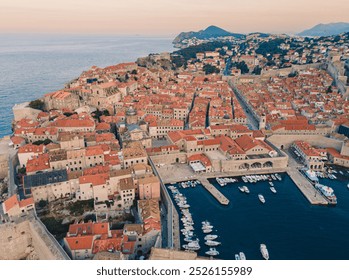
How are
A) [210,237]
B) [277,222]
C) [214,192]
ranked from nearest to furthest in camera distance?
1. [210,237]
2. [277,222]
3. [214,192]

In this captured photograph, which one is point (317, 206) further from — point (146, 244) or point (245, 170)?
point (146, 244)

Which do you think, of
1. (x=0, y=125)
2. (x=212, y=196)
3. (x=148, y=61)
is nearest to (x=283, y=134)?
(x=212, y=196)

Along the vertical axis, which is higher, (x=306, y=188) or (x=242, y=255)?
(x=306, y=188)

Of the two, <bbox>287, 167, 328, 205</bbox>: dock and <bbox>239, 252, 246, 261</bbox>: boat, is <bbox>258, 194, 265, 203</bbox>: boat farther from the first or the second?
<bbox>239, 252, 246, 261</bbox>: boat

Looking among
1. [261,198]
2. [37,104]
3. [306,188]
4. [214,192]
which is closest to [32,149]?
[37,104]

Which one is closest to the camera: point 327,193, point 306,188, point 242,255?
point 242,255

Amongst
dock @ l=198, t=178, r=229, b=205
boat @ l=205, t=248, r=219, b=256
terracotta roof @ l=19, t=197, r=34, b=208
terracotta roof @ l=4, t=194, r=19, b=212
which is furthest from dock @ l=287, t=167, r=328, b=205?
terracotta roof @ l=4, t=194, r=19, b=212

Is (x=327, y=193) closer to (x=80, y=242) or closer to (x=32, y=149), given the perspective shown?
(x=80, y=242)
